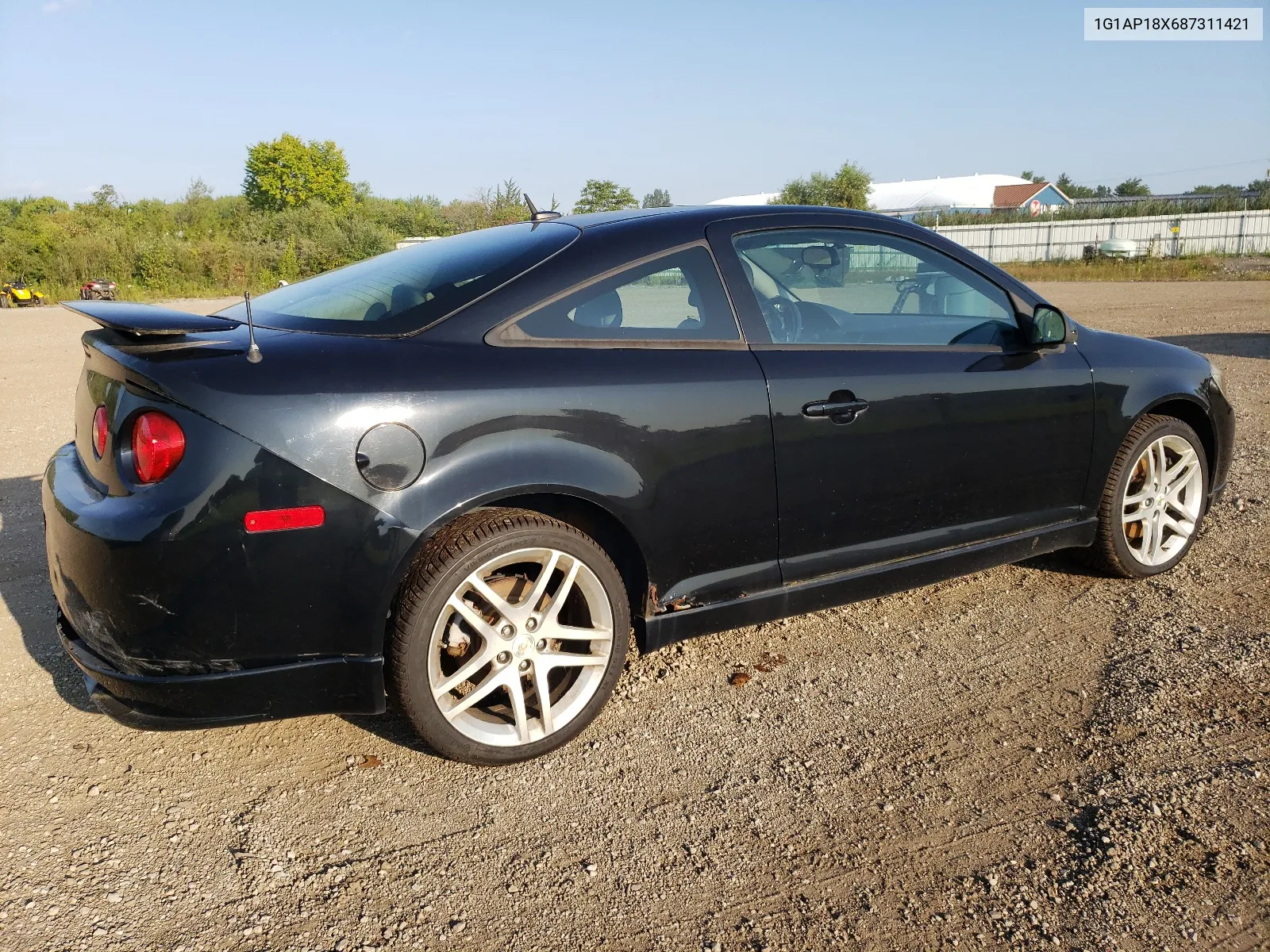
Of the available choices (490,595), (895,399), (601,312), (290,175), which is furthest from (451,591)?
(290,175)

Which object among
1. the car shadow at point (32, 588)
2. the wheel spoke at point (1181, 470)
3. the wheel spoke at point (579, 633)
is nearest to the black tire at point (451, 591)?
the wheel spoke at point (579, 633)

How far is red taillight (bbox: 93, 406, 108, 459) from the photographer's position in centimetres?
259

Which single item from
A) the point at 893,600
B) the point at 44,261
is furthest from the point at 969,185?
the point at 893,600

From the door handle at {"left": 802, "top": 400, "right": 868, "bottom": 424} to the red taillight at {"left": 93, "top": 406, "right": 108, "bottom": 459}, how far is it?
6.78 ft

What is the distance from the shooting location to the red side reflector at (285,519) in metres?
2.39

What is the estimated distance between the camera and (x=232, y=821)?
2.59 meters

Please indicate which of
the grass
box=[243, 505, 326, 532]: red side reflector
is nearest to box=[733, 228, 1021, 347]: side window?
box=[243, 505, 326, 532]: red side reflector

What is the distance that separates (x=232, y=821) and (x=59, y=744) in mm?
825

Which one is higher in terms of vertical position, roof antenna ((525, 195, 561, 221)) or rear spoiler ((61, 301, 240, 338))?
roof antenna ((525, 195, 561, 221))

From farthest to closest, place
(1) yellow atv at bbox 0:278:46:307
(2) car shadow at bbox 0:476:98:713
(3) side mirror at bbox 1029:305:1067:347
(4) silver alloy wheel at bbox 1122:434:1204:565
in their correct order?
(1) yellow atv at bbox 0:278:46:307
(4) silver alloy wheel at bbox 1122:434:1204:565
(3) side mirror at bbox 1029:305:1067:347
(2) car shadow at bbox 0:476:98:713

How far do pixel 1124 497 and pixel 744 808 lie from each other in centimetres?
243

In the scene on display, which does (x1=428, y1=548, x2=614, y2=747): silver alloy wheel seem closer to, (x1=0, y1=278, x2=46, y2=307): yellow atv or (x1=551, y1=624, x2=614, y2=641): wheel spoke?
(x1=551, y1=624, x2=614, y2=641): wheel spoke

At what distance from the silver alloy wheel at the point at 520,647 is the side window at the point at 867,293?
1.12m

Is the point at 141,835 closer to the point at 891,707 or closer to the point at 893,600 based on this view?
the point at 891,707
